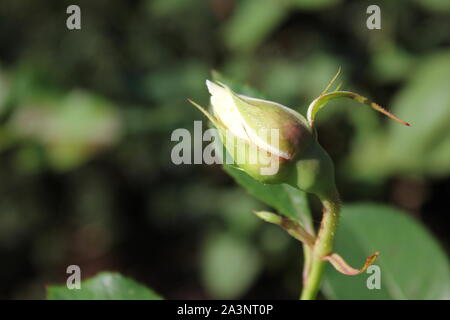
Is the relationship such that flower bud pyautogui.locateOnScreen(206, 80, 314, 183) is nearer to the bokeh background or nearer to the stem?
the stem

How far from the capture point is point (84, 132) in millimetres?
1904

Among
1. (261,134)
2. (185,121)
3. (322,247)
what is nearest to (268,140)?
(261,134)

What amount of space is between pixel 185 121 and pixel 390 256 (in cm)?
123

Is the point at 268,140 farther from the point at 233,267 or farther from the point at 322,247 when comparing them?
→ the point at 233,267

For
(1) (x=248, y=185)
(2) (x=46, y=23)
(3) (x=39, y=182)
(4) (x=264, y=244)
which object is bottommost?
(4) (x=264, y=244)

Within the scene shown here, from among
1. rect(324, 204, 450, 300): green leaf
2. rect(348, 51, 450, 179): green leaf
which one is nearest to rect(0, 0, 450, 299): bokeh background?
rect(348, 51, 450, 179): green leaf

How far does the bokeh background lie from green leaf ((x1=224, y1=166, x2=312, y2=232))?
1108mm

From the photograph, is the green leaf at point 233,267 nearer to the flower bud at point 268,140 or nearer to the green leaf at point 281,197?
the green leaf at point 281,197

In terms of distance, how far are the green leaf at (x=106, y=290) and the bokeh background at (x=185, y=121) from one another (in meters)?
1.12

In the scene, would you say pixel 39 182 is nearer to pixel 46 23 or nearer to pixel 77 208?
pixel 77 208

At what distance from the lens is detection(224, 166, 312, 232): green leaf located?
84 centimetres

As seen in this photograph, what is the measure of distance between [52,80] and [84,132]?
23 cm

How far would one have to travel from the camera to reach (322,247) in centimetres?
69
